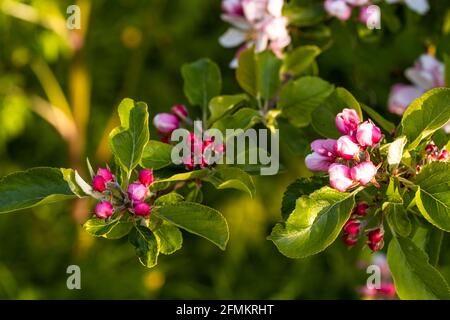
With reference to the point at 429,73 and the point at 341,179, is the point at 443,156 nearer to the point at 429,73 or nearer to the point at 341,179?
the point at 341,179

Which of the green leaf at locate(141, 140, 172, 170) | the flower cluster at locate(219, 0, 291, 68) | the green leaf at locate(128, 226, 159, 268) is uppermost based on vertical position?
the flower cluster at locate(219, 0, 291, 68)

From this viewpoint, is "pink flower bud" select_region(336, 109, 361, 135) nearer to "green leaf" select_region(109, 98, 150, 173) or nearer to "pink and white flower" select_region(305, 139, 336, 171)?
"pink and white flower" select_region(305, 139, 336, 171)

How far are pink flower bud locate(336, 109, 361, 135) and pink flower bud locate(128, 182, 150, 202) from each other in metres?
0.26

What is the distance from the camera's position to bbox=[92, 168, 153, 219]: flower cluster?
0.95 meters

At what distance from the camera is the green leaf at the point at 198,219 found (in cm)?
92

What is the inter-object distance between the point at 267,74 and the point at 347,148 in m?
0.35

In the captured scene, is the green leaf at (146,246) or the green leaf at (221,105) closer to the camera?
the green leaf at (146,246)

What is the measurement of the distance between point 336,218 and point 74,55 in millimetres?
1872

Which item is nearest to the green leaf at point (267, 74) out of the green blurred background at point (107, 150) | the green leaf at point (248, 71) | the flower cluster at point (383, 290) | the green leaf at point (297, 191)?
the green leaf at point (248, 71)

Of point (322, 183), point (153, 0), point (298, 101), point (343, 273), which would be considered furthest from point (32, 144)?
point (322, 183)

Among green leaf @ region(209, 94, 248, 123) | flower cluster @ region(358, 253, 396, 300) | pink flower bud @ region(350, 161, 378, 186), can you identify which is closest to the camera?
pink flower bud @ region(350, 161, 378, 186)

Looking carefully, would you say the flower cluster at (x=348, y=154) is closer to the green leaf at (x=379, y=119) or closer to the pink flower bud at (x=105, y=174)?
the green leaf at (x=379, y=119)

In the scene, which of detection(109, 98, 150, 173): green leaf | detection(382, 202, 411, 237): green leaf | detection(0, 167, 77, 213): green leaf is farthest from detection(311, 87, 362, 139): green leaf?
detection(0, 167, 77, 213): green leaf

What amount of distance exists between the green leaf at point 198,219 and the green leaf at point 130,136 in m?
0.07
